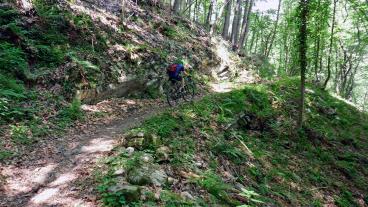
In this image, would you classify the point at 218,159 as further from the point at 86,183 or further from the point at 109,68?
the point at 109,68

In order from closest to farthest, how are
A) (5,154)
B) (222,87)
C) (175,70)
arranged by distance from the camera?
(5,154)
(175,70)
(222,87)

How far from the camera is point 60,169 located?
22.9 feet

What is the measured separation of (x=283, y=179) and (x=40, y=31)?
1040 centimetres

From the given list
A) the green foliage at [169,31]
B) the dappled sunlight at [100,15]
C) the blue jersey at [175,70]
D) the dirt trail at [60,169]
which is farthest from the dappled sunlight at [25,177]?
the green foliage at [169,31]

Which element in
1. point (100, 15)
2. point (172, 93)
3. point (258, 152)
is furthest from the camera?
point (100, 15)

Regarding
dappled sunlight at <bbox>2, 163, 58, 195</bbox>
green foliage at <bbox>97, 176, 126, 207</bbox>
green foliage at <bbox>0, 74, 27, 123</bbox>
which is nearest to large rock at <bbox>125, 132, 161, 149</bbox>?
dappled sunlight at <bbox>2, 163, 58, 195</bbox>

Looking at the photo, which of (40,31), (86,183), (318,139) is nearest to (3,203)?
(86,183)

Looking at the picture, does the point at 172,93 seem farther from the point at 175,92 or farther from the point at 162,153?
the point at 162,153

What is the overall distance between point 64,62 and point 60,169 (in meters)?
5.74

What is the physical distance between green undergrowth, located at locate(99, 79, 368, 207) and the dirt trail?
531 mm

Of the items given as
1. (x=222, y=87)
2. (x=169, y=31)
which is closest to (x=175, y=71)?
(x=222, y=87)

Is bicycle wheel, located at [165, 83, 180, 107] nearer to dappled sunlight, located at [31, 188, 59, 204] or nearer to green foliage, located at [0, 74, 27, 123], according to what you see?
green foliage, located at [0, 74, 27, 123]

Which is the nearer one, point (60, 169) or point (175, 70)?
point (60, 169)

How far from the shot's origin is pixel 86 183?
624 cm
